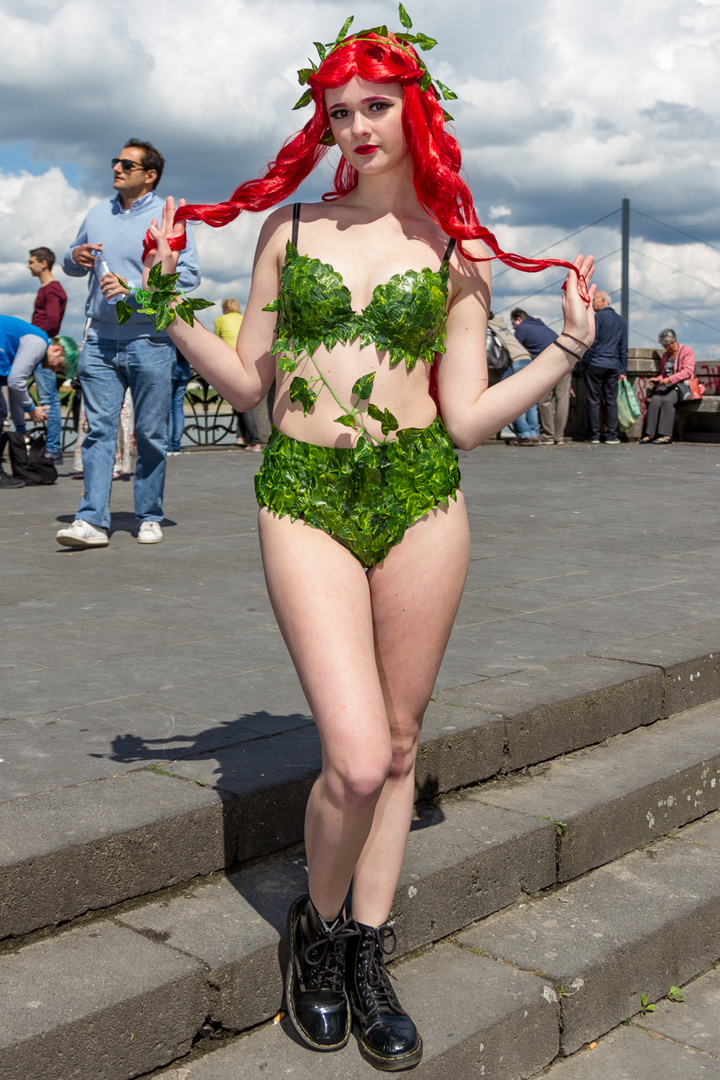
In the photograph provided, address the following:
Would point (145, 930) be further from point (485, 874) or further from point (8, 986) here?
point (485, 874)

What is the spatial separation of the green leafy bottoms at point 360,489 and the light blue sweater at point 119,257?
15.0 ft

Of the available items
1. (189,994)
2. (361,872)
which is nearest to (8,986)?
(189,994)

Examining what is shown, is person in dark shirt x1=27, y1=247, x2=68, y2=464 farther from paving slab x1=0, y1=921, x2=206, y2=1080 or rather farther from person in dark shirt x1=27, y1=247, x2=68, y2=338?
paving slab x1=0, y1=921, x2=206, y2=1080

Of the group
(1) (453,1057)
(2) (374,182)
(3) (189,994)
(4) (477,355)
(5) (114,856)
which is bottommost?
(1) (453,1057)

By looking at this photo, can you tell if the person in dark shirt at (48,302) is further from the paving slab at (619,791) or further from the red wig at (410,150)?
the red wig at (410,150)

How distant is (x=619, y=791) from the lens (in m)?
3.80

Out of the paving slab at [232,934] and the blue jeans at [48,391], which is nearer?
the paving slab at [232,934]

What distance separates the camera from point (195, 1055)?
261 cm

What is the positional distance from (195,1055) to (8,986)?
0.46 meters

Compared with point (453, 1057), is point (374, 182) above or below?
above

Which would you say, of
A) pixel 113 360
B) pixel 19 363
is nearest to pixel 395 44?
pixel 113 360

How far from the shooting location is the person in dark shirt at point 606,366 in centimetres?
1602

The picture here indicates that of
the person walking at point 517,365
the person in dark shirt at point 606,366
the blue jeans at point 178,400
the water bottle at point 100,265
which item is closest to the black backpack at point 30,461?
the blue jeans at point 178,400

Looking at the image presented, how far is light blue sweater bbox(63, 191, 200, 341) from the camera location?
6.93 meters
